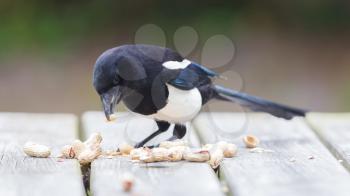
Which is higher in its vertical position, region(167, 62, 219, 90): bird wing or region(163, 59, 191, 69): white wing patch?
region(163, 59, 191, 69): white wing patch

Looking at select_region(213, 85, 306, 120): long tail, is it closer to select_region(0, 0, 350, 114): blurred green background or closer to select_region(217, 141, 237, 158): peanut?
select_region(217, 141, 237, 158): peanut

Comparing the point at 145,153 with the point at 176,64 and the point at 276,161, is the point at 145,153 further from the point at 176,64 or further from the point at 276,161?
the point at 176,64

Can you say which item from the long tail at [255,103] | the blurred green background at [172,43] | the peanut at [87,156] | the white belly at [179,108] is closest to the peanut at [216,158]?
the peanut at [87,156]

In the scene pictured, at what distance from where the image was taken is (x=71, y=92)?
6.20 meters

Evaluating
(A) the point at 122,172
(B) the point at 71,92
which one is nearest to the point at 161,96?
(A) the point at 122,172

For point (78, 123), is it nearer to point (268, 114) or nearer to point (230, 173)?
point (268, 114)

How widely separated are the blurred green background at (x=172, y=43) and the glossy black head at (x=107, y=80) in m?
2.78

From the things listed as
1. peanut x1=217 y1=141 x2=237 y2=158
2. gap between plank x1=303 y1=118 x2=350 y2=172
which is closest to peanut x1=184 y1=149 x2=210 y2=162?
peanut x1=217 y1=141 x2=237 y2=158

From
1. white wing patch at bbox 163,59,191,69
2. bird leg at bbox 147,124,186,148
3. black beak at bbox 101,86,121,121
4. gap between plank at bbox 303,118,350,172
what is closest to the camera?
gap between plank at bbox 303,118,350,172

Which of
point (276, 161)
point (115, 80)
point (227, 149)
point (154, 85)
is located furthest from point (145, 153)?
point (154, 85)

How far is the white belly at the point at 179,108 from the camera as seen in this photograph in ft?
11.0

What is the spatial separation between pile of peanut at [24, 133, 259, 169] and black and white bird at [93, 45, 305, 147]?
0.78 ft

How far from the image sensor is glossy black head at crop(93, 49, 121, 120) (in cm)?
313

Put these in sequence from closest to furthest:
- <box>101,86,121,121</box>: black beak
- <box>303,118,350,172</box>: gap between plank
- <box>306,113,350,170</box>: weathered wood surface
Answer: <box>303,118,350,172</box>: gap between plank → <box>306,113,350,170</box>: weathered wood surface → <box>101,86,121,121</box>: black beak
